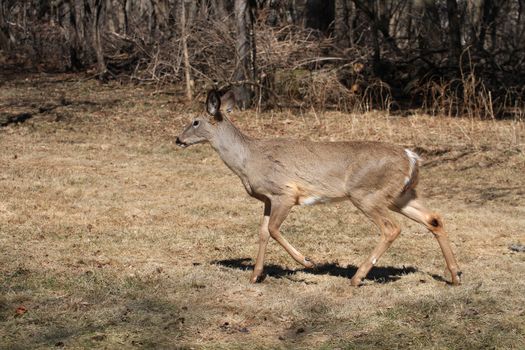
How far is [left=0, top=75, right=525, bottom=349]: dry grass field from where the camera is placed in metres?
7.07

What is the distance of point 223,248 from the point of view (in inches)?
410

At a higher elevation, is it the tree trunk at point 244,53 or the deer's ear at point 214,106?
the deer's ear at point 214,106

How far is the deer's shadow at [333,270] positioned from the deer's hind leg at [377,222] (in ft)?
1.13

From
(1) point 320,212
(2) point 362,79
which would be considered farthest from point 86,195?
(2) point 362,79

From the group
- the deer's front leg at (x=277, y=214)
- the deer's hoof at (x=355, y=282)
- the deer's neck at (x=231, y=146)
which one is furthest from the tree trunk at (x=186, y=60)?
the deer's hoof at (x=355, y=282)

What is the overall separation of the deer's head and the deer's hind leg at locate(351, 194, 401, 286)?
5.76 feet

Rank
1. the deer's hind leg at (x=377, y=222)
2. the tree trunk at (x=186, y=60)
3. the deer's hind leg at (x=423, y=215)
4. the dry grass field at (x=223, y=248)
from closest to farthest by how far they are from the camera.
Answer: the dry grass field at (x=223, y=248), the deer's hind leg at (x=377, y=222), the deer's hind leg at (x=423, y=215), the tree trunk at (x=186, y=60)

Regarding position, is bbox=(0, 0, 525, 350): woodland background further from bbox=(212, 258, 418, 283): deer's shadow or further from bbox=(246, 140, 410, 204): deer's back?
bbox=(246, 140, 410, 204): deer's back

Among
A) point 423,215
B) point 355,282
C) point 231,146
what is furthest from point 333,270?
point 231,146

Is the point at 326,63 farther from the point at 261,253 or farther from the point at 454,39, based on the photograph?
the point at 261,253

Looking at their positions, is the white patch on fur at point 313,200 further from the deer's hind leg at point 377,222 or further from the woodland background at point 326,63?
the woodland background at point 326,63

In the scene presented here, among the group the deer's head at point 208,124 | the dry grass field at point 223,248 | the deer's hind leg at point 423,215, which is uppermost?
the deer's head at point 208,124

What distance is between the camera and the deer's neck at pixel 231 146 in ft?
29.2

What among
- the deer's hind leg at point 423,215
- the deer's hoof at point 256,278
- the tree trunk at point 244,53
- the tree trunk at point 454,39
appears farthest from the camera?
the tree trunk at point 454,39
